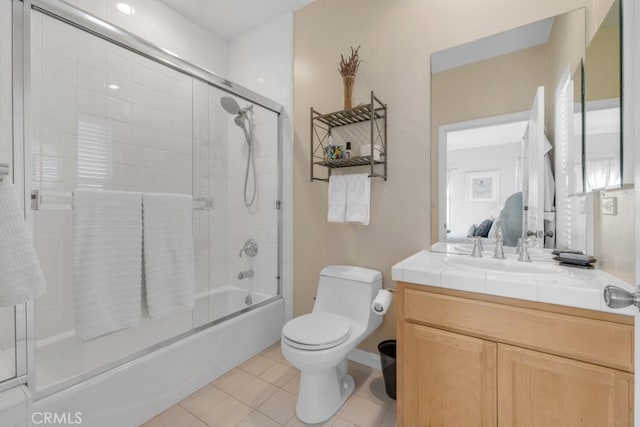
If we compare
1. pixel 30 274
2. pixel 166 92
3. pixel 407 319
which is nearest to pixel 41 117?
pixel 166 92

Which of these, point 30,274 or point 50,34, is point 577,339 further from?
point 50,34

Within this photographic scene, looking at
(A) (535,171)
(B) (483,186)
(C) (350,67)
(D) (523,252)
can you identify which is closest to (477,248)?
(D) (523,252)

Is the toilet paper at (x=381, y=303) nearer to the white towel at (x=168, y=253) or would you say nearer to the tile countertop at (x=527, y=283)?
the tile countertop at (x=527, y=283)

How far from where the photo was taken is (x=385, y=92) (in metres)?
1.90

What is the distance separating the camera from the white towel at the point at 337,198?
1923 mm

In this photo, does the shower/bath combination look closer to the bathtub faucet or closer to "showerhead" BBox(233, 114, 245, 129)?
"showerhead" BBox(233, 114, 245, 129)

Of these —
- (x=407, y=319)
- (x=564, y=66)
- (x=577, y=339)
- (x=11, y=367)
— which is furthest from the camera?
(x=564, y=66)

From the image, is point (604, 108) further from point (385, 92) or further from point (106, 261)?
point (106, 261)

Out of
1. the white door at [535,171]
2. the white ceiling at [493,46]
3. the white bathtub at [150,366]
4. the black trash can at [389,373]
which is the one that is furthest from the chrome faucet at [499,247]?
the white bathtub at [150,366]

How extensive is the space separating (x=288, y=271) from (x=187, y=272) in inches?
36.0

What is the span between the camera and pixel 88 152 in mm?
1581

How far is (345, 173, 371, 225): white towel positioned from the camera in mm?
1853

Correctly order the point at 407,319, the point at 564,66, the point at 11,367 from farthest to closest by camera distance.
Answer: the point at 564,66 → the point at 407,319 → the point at 11,367

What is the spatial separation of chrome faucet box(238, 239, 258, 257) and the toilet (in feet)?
2.17
